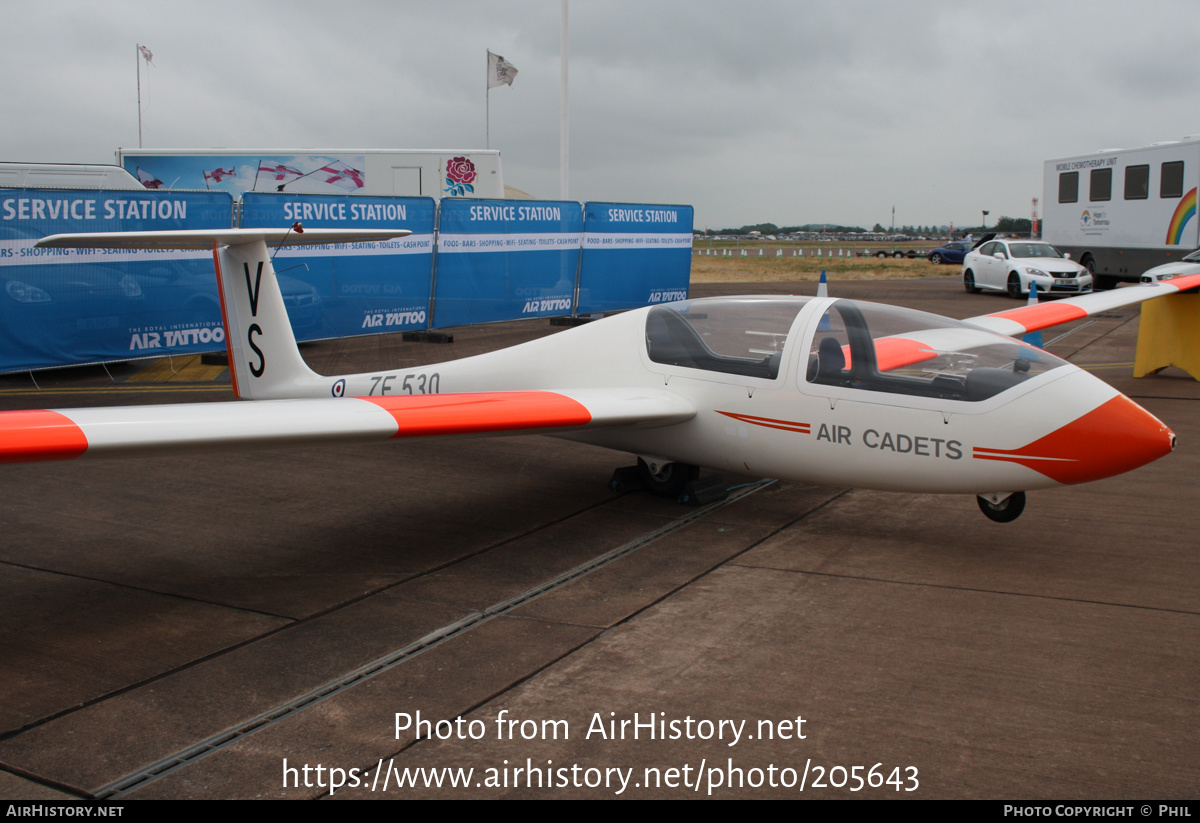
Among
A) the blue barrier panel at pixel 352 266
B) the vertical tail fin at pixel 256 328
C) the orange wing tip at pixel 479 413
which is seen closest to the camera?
the orange wing tip at pixel 479 413

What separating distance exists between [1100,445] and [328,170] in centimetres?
2298

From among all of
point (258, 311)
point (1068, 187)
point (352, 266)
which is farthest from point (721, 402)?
point (1068, 187)

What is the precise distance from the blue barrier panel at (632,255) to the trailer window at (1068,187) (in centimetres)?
1392

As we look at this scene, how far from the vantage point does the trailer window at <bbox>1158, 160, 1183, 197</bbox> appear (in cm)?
2416

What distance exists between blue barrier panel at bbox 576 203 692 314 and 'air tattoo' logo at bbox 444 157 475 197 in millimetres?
5891

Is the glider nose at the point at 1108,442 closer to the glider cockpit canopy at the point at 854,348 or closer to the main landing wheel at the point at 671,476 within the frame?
the glider cockpit canopy at the point at 854,348

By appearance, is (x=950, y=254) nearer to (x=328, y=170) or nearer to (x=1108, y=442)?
(x=328, y=170)

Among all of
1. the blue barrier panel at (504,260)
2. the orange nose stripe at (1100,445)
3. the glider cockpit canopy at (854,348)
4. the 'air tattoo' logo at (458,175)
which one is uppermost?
the 'air tattoo' logo at (458,175)

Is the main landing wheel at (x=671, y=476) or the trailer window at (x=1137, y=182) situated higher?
the trailer window at (x=1137, y=182)

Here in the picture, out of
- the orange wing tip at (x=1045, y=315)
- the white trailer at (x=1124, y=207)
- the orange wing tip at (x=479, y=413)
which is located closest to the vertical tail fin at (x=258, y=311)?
Answer: the orange wing tip at (x=479, y=413)

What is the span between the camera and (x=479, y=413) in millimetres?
6047

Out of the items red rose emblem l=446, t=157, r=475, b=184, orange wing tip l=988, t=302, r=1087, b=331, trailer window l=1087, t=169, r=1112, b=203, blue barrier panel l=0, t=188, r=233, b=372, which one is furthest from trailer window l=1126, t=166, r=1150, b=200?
blue barrier panel l=0, t=188, r=233, b=372

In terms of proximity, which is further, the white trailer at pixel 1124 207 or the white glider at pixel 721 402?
the white trailer at pixel 1124 207

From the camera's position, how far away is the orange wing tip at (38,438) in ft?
14.2
